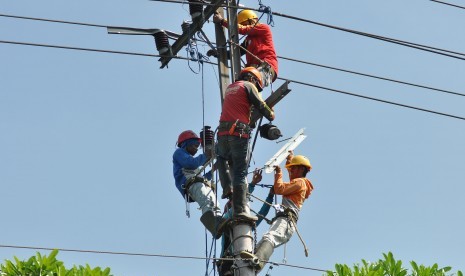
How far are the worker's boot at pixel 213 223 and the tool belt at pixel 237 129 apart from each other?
916mm

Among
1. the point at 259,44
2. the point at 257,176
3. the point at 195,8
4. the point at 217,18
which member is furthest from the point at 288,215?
the point at 195,8

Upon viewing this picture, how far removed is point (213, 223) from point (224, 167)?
980mm

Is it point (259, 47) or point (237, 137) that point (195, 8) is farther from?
point (237, 137)

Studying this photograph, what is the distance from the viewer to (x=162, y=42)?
1903 cm

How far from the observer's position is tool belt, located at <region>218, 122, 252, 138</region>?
1728 centimetres

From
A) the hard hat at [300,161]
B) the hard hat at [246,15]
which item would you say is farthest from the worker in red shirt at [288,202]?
the hard hat at [246,15]

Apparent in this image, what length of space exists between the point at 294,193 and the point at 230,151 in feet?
6.31

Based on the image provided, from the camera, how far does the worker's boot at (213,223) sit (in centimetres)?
1733

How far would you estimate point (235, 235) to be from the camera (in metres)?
17.0

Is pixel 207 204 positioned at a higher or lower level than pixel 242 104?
lower

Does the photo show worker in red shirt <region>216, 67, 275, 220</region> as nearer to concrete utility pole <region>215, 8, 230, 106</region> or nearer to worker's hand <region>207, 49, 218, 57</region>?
concrete utility pole <region>215, 8, 230, 106</region>

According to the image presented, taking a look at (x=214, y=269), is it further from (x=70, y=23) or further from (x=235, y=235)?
(x=70, y=23)

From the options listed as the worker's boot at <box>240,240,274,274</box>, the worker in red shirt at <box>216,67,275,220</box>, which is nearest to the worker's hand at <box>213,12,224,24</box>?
the worker in red shirt at <box>216,67,275,220</box>

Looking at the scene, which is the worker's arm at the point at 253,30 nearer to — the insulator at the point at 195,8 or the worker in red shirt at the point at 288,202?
the insulator at the point at 195,8
